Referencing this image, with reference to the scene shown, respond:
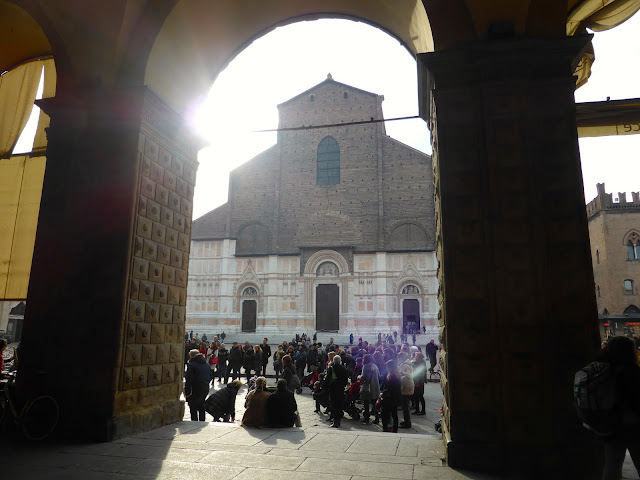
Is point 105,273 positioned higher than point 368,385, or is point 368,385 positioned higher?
point 105,273

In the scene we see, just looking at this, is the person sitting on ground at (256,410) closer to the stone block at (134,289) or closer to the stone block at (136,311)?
the stone block at (136,311)

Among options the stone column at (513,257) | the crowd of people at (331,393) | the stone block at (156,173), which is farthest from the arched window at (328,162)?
the stone column at (513,257)

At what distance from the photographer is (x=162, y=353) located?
519cm

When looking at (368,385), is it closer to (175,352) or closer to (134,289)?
(175,352)

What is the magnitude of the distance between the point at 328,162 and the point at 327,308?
30.8 ft

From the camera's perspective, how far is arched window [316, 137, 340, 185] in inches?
1122

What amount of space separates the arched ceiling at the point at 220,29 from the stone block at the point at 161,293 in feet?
7.86

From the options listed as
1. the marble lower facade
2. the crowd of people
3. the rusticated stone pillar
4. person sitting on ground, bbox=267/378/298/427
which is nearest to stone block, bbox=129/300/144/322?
the rusticated stone pillar

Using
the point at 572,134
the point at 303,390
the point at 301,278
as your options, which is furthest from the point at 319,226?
the point at 572,134

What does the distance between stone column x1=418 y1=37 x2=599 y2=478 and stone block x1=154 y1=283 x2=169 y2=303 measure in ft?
A: 10.5

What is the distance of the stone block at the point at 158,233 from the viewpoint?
5.19m

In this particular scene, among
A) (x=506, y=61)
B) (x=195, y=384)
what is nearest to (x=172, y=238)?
(x=195, y=384)

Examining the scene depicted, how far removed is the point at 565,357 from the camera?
355cm

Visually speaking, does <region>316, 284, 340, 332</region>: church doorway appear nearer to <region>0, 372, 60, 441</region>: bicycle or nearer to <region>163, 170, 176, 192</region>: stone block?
<region>163, 170, 176, 192</region>: stone block
